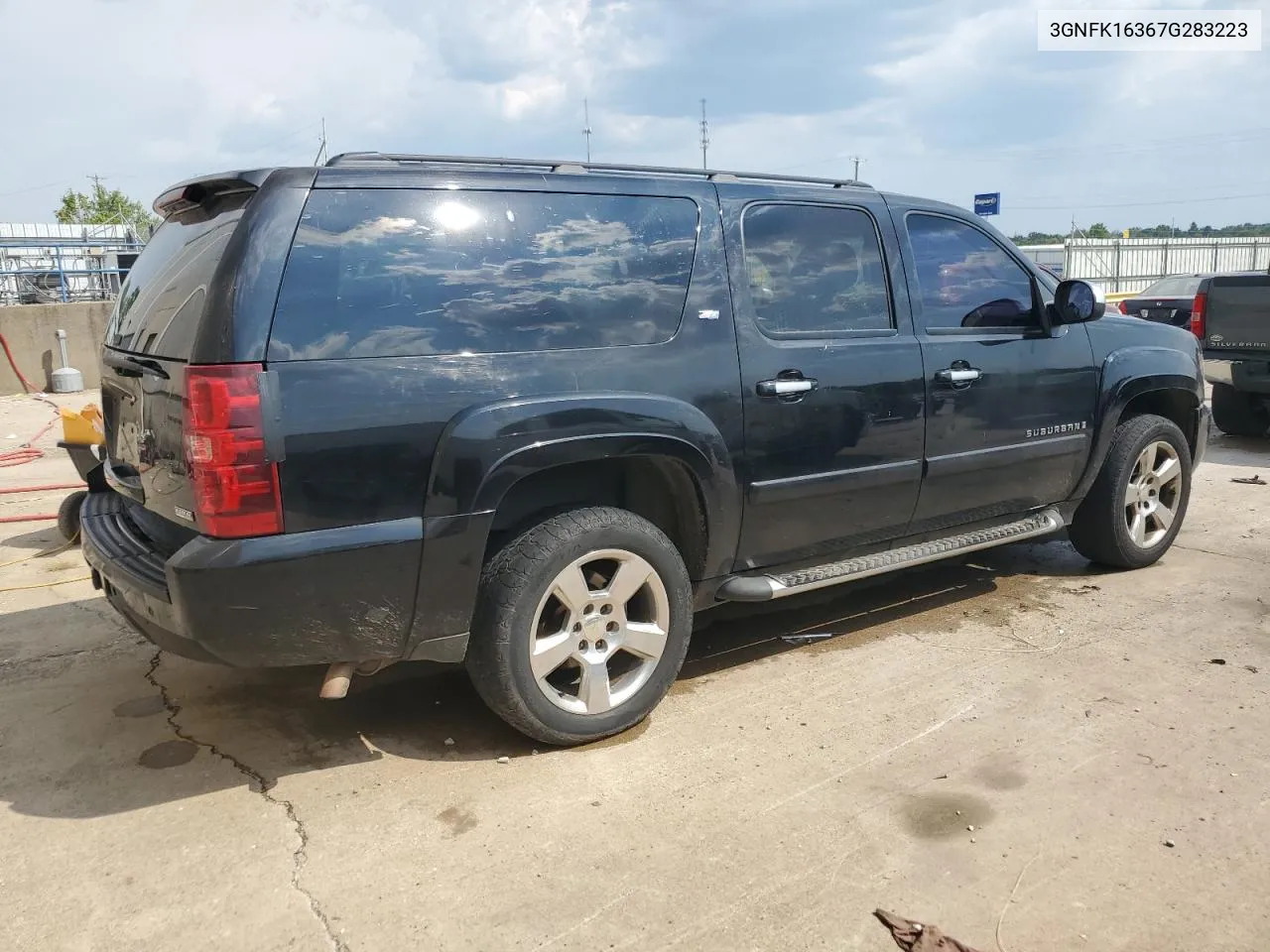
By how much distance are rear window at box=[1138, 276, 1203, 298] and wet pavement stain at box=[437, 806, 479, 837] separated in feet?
50.9

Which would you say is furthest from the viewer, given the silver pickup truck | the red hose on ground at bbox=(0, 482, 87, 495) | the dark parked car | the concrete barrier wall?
the dark parked car

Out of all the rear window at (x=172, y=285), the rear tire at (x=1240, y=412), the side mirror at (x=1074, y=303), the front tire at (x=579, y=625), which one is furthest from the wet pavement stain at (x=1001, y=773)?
the rear tire at (x=1240, y=412)

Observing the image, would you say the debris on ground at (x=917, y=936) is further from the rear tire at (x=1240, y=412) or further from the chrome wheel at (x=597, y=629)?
the rear tire at (x=1240, y=412)

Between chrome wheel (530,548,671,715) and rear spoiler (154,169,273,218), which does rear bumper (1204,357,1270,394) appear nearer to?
chrome wheel (530,548,671,715)

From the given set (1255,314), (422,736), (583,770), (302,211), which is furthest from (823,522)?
(1255,314)

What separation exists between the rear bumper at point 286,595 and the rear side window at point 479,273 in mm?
551

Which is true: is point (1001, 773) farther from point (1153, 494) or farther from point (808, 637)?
point (1153, 494)

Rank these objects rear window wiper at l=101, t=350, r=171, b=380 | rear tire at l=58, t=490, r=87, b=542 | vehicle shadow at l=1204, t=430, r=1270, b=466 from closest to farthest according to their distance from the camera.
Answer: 1. rear window wiper at l=101, t=350, r=171, b=380
2. rear tire at l=58, t=490, r=87, b=542
3. vehicle shadow at l=1204, t=430, r=1270, b=466

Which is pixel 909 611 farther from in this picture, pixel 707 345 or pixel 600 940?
pixel 600 940

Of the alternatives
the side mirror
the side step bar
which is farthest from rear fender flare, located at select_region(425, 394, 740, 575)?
the side mirror

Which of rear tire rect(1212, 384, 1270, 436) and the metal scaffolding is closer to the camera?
rear tire rect(1212, 384, 1270, 436)

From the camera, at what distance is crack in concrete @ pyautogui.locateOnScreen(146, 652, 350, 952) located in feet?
8.58

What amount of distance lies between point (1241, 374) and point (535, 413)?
8.44m

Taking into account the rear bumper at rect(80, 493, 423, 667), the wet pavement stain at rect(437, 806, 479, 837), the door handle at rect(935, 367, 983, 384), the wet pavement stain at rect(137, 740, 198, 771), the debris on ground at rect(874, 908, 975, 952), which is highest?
the door handle at rect(935, 367, 983, 384)
